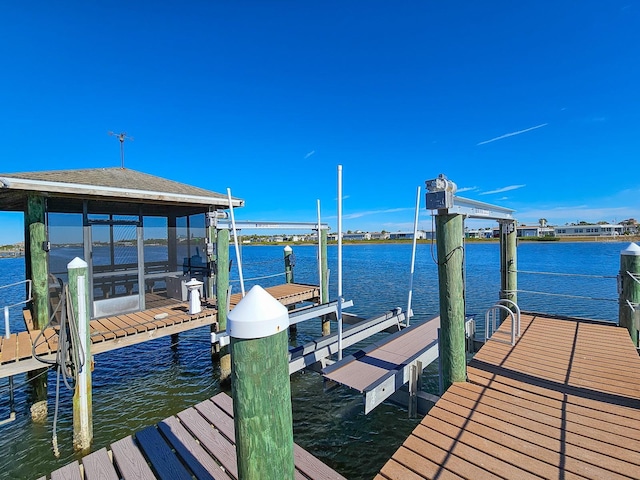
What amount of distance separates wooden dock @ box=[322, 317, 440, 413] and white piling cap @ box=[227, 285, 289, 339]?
109 inches

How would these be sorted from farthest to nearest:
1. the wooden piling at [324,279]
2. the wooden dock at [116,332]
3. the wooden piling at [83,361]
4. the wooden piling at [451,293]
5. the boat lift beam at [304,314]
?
the wooden piling at [324,279]
the boat lift beam at [304,314]
the wooden dock at [116,332]
the wooden piling at [83,361]
the wooden piling at [451,293]

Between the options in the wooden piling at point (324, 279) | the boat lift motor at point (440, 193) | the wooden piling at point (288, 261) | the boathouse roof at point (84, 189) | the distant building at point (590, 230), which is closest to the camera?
the boat lift motor at point (440, 193)

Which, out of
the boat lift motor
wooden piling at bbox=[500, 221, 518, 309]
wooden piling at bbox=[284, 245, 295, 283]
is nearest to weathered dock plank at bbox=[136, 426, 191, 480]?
the boat lift motor

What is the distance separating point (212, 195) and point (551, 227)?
117406mm

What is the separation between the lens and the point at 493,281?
22.1 m

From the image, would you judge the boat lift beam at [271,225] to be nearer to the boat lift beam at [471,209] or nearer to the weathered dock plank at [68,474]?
the weathered dock plank at [68,474]

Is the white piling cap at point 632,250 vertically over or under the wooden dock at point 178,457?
over

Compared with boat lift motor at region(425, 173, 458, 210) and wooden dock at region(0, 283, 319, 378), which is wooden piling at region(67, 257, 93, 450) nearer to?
wooden dock at region(0, 283, 319, 378)

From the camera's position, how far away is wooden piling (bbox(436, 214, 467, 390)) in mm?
3762

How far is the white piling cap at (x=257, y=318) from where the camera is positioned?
1656mm

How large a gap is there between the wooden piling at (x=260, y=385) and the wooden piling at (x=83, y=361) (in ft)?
15.4

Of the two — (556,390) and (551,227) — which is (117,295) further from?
(551,227)

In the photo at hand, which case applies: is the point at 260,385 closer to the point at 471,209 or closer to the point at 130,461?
the point at 130,461

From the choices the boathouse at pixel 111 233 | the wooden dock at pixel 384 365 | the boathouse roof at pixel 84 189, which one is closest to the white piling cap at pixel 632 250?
the wooden dock at pixel 384 365
